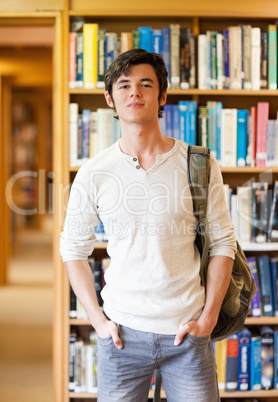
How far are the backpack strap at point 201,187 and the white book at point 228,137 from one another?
100cm

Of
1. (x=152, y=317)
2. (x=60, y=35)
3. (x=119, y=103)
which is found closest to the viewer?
(x=152, y=317)

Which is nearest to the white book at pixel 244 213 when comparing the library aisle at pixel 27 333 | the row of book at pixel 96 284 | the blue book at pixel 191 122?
the blue book at pixel 191 122

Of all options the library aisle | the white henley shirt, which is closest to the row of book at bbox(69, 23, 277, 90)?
the white henley shirt

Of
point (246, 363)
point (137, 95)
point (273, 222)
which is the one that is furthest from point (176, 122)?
point (246, 363)

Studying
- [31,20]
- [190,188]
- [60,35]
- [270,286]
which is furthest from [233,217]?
[31,20]

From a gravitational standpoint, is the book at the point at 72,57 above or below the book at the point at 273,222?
above

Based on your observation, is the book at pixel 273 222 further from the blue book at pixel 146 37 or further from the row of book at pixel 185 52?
the blue book at pixel 146 37

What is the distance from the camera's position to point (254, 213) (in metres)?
2.48

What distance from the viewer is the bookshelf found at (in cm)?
241

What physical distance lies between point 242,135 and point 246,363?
45.9 inches

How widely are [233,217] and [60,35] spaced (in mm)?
1257

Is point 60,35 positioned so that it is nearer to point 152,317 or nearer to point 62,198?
point 62,198

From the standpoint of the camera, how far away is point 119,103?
1479mm

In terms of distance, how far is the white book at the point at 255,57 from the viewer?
7.97ft
